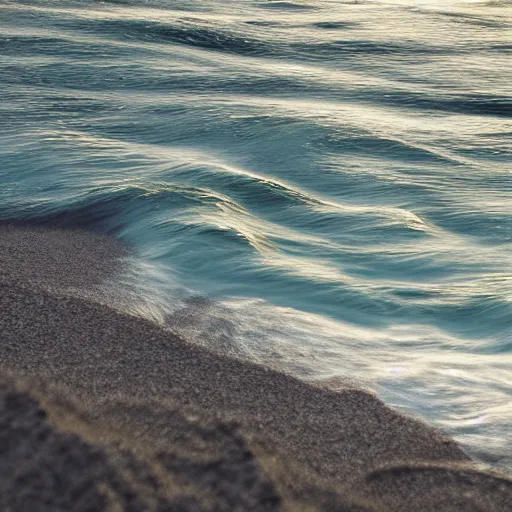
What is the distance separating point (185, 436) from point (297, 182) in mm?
5083

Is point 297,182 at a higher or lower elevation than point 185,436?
lower

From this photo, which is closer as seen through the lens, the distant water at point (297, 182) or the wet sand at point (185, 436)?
the wet sand at point (185, 436)

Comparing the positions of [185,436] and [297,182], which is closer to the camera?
[185,436]

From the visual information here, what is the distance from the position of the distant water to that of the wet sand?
0.34 metres

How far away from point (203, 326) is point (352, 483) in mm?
1783

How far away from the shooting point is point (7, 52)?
525 inches

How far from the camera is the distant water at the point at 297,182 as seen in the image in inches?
203

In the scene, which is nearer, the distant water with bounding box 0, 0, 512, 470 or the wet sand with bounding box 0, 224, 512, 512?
the wet sand with bounding box 0, 224, 512, 512

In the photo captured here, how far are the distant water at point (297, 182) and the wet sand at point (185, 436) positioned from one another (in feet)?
1.12

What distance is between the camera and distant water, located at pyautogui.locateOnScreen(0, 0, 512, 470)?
16.9 ft

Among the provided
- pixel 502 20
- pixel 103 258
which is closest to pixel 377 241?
pixel 103 258

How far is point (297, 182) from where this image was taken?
8500 millimetres

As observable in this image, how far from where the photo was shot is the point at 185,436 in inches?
145

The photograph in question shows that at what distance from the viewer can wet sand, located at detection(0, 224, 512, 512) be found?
11.0 feet
